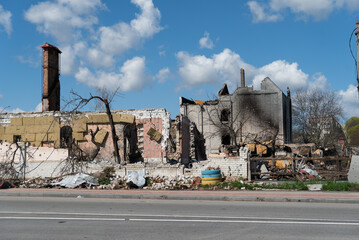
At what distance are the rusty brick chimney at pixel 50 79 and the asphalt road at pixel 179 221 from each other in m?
18.5

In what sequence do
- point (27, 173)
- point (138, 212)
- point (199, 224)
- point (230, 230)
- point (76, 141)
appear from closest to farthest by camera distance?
point (230, 230)
point (199, 224)
point (138, 212)
point (27, 173)
point (76, 141)

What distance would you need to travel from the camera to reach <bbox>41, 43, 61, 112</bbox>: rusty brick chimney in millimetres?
29480

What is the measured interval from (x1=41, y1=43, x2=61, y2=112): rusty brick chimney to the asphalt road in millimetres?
18514

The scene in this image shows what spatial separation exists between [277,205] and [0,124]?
19788 millimetres

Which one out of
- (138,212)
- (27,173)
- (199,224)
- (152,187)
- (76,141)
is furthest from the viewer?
(76,141)

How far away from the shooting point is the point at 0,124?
24672 mm

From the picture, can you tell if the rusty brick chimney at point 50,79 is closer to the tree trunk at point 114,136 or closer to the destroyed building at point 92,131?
the destroyed building at point 92,131

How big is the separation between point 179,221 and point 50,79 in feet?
80.8

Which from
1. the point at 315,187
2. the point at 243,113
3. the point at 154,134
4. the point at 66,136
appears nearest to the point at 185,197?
the point at 315,187

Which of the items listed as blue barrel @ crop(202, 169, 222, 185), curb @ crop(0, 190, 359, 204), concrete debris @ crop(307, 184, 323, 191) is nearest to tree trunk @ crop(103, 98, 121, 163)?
blue barrel @ crop(202, 169, 222, 185)

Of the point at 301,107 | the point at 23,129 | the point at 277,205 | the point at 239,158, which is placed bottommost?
the point at 277,205

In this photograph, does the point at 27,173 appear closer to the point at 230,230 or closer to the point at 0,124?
the point at 0,124

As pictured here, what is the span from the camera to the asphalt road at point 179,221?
7.54 m

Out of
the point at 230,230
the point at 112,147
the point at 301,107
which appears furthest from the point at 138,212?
the point at 301,107
